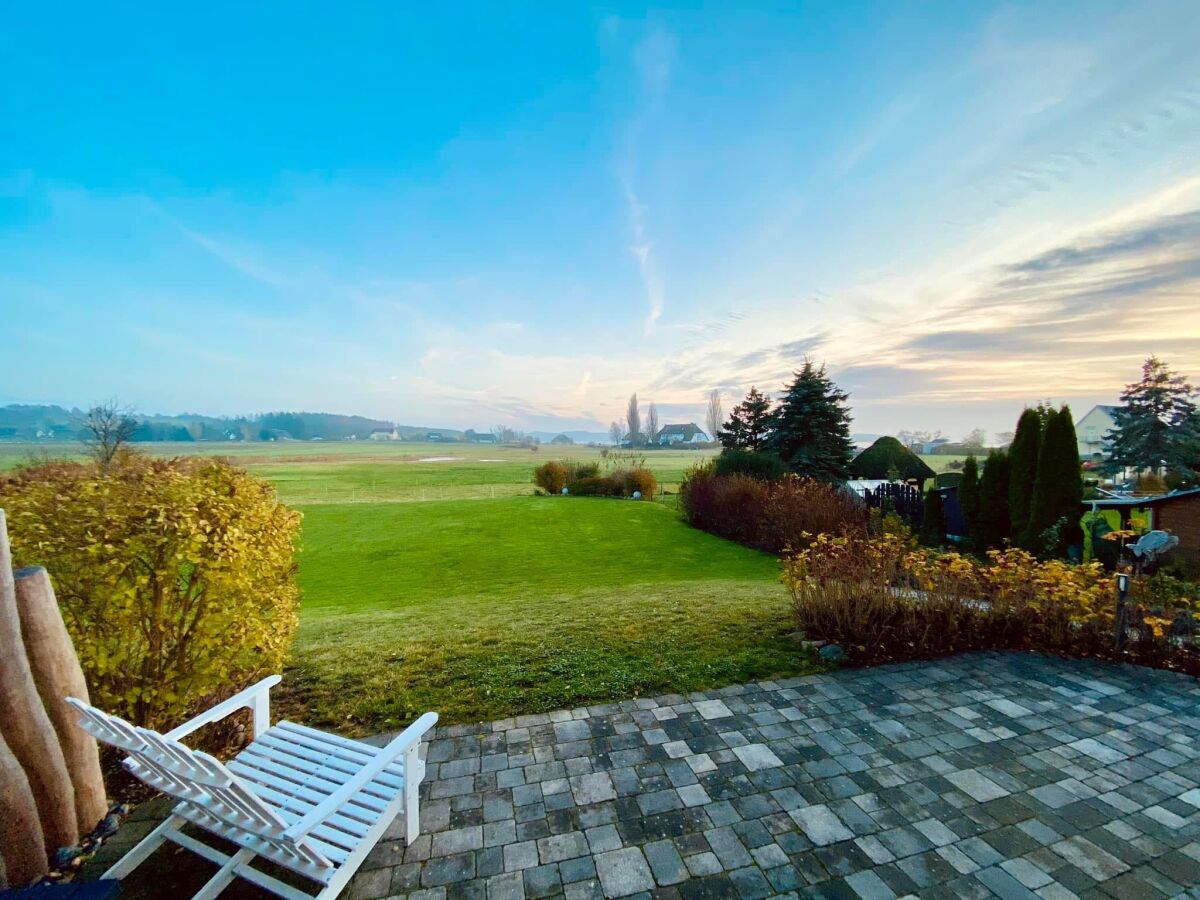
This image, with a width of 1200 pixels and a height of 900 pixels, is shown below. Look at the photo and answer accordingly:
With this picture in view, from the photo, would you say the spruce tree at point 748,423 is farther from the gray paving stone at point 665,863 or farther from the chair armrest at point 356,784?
the chair armrest at point 356,784

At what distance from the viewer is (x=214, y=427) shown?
49906 mm

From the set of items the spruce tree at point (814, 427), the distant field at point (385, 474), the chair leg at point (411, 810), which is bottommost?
the distant field at point (385, 474)

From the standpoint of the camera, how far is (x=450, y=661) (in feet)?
15.0

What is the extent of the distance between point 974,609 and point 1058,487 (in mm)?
9531

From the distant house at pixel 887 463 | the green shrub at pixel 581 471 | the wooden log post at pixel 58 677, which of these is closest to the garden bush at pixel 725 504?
the green shrub at pixel 581 471

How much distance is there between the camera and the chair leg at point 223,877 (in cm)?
196

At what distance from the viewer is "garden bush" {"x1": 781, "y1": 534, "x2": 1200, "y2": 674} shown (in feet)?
15.3

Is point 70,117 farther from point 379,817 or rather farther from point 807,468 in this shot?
point 807,468

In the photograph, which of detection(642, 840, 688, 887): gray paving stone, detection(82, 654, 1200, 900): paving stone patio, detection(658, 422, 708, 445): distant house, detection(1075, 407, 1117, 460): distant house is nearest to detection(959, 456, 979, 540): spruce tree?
detection(82, 654, 1200, 900): paving stone patio

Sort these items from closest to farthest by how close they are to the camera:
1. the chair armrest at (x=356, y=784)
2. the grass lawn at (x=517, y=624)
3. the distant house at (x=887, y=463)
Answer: the chair armrest at (x=356, y=784), the grass lawn at (x=517, y=624), the distant house at (x=887, y=463)

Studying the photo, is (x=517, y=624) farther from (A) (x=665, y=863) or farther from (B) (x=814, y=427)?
(B) (x=814, y=427)

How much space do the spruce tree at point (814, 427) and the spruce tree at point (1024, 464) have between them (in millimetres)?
10077

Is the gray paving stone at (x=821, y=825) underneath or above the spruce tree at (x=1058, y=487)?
underneath

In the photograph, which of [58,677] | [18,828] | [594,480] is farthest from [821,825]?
[594,480]
